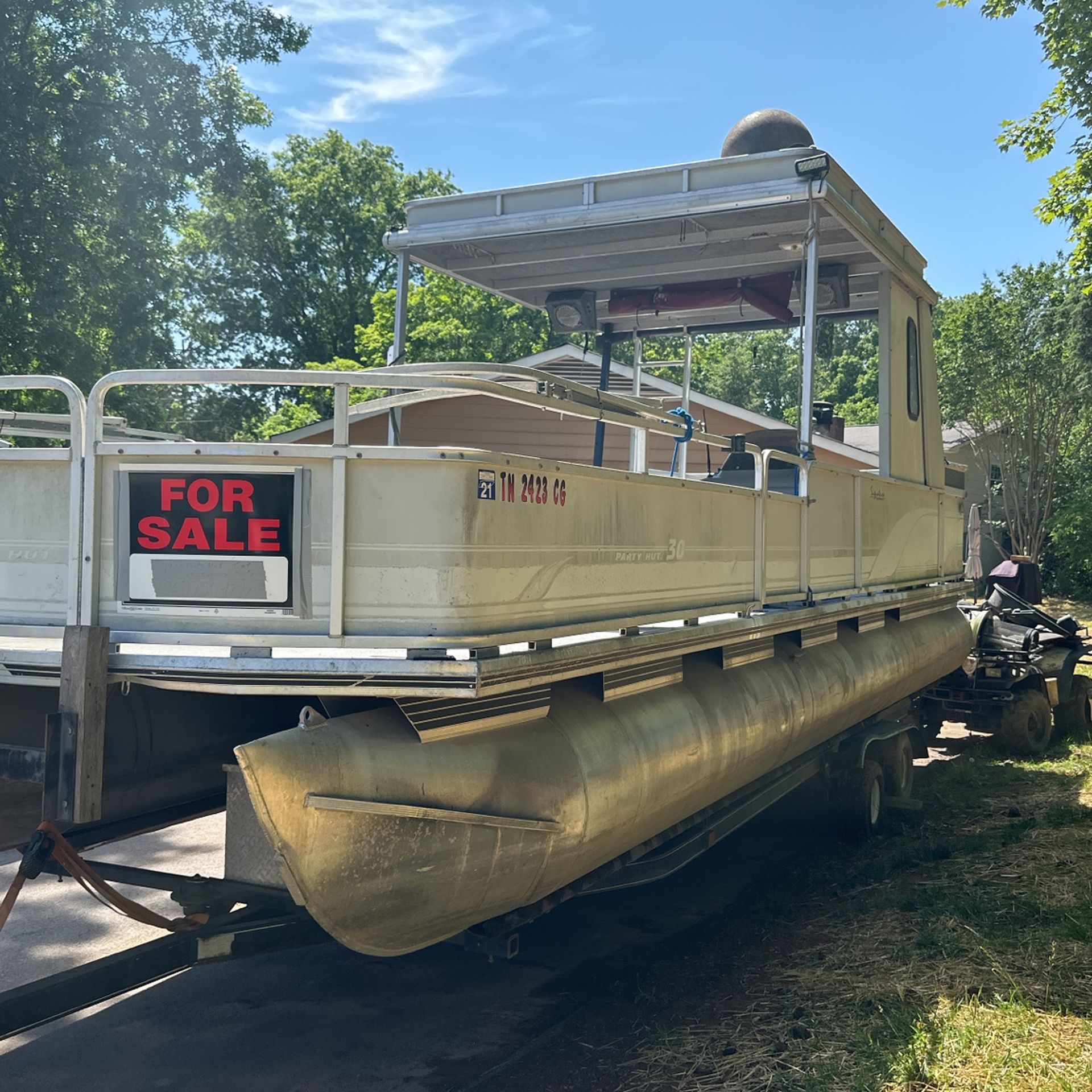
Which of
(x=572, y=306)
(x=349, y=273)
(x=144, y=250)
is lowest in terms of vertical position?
(x=572, y=306)

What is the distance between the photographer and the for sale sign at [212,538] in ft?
11.3

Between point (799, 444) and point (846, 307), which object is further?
point (846, 307)

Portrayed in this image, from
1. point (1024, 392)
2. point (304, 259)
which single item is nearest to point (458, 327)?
point (304, 259)

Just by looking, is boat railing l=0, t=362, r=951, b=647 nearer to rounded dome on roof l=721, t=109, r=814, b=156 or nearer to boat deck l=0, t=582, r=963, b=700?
boat deck l=0, t=582, r=963, b=700

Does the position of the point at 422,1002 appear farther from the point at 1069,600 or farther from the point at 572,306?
the point at 1069,600

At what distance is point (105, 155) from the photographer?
1625cm

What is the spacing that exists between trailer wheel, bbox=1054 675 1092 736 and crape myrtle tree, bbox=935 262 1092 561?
1719cm

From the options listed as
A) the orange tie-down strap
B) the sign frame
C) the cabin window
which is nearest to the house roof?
the cabin window

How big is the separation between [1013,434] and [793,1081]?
2672cm

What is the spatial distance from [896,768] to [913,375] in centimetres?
310

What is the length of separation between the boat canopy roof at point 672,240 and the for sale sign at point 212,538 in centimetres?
357

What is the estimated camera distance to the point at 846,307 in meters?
8.30

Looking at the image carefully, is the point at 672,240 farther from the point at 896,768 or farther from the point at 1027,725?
the point at 1027,725

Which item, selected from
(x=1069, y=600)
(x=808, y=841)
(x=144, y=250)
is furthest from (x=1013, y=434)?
(x=808, y=841)
